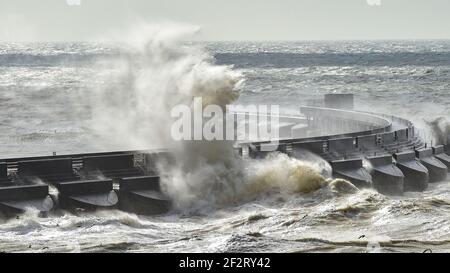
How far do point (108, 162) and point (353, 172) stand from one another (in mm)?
6405

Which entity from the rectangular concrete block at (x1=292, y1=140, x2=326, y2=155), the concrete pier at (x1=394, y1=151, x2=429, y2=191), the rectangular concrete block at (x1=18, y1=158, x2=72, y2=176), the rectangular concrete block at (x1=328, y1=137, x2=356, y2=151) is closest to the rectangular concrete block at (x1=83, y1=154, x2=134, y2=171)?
the rectangular concrete block at (x1=18, y1=158, x2=72, y2=176)

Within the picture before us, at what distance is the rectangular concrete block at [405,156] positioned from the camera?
23812 millimetres

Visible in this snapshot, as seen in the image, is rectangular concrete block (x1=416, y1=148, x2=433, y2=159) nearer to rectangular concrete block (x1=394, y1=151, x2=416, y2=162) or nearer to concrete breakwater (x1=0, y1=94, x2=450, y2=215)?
concrete breakwater (x1=0, y1=94, x2=450, y2=215)

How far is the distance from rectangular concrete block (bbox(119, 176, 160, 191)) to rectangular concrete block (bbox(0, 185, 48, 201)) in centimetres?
179

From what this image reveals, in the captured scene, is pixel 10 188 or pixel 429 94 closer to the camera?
pixel 10 188

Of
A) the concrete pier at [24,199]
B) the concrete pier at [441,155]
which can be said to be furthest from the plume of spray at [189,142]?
the concrete pier at [441,155]

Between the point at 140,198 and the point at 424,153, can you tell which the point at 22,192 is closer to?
the point at 140,198

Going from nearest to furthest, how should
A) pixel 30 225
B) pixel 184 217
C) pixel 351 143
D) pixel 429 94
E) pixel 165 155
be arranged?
1. pixel 30 225
2. pixel 184 217
3. pixel 165 155
4. pixel 351 143
5. pixel 429 94

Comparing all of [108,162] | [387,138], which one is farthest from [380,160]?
[108,162]
